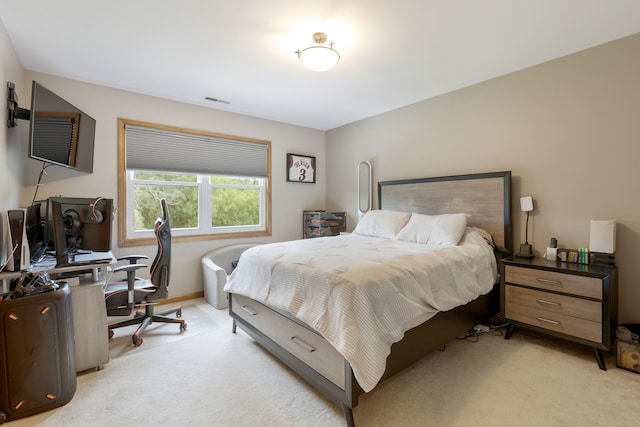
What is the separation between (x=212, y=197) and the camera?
4.07m

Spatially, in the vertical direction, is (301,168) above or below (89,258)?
above

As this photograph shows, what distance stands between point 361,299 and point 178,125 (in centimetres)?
334

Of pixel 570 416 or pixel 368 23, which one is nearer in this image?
pixel 570 416

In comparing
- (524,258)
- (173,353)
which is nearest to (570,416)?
(524,258)

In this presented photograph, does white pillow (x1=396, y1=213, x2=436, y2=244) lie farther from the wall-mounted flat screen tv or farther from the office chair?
the wall-mounted flat screen tv

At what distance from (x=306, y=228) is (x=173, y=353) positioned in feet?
9.16

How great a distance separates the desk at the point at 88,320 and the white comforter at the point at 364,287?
0.95 meters

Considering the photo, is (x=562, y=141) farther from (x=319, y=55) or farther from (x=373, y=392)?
(x=373, y=392)

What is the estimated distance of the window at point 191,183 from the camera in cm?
342

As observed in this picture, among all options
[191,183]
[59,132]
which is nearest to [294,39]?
[59,132]

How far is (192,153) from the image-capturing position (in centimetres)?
380

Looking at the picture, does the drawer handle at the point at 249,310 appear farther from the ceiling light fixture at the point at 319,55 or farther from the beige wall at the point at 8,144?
the ceiling light fixture at the point at 319,55

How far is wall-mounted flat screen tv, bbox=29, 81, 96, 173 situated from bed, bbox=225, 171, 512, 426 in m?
1.79

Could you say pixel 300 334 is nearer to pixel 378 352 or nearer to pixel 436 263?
pixel 378 352
